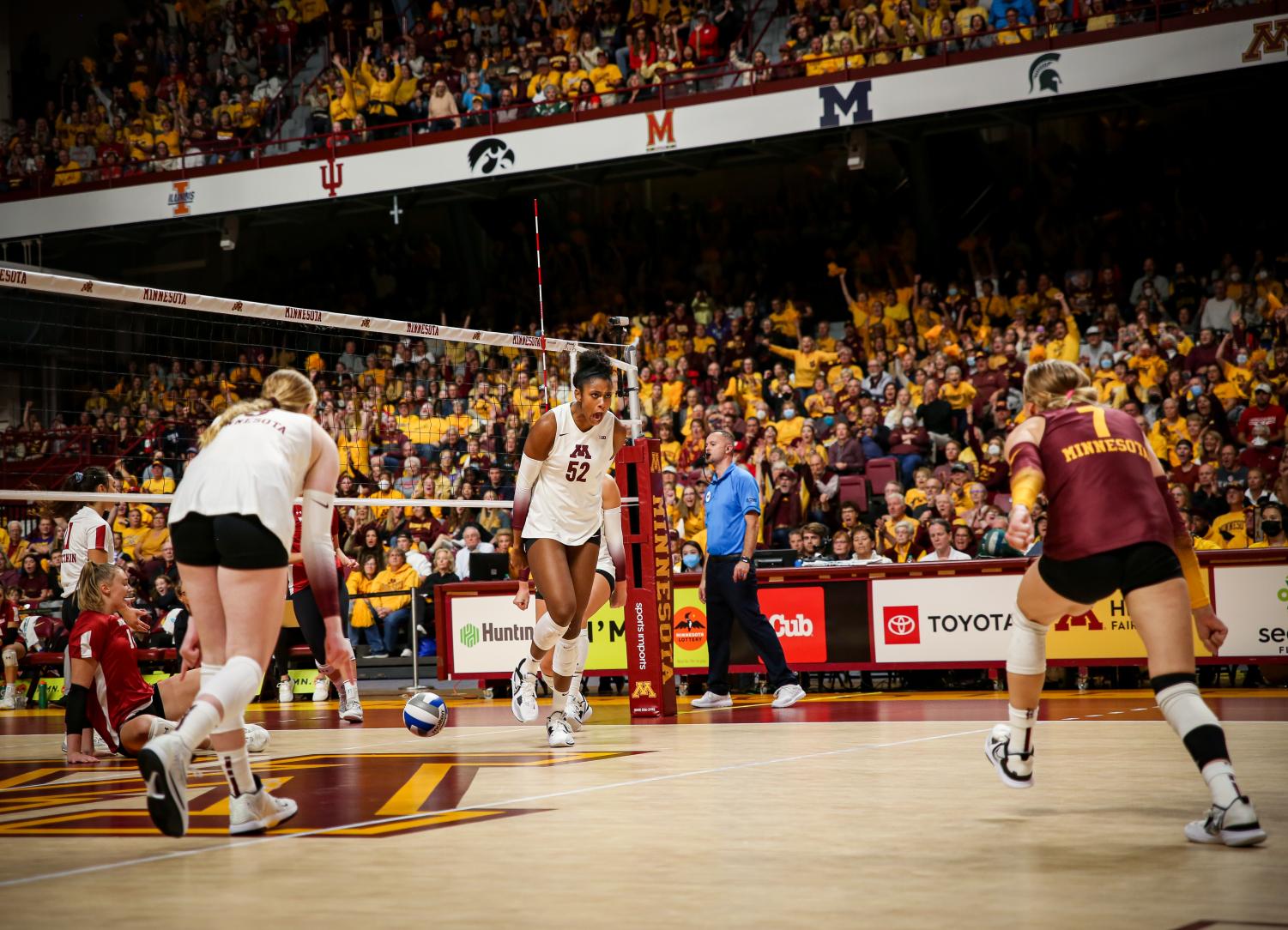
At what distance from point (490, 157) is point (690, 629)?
991 cm

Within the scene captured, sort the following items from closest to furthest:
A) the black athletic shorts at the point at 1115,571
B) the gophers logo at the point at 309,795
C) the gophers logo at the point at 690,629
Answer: the black athletic shorts at the point at 1115,571
the gophers logo at the point at 309,795
the gophers logo at the point at 690,629

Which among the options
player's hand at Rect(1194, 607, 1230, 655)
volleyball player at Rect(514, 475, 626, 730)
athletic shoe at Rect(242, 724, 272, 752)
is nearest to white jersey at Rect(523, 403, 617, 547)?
volleyball player at Rect(514, 475, 626, 730)

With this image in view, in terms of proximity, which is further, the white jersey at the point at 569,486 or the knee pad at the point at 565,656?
the knee pad at the point at 565,656

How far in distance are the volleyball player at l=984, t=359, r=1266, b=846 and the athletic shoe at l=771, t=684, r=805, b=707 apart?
5.59m

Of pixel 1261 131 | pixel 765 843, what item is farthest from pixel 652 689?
pixel 1261 131

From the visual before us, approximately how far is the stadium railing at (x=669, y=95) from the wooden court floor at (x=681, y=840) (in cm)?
1141

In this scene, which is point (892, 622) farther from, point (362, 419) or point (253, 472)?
point (253, 472)

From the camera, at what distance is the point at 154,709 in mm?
9008

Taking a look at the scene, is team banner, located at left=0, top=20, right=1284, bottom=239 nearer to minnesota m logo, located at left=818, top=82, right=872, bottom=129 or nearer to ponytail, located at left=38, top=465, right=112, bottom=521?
minnesota m logo, located at left=818, top=82, right=872, bottom=129

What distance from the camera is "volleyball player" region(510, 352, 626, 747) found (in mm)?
8531

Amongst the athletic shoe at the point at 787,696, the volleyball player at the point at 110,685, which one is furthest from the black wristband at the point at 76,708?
the athletic shoe at the point at 787,696

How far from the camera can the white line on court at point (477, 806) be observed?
14.4 ft

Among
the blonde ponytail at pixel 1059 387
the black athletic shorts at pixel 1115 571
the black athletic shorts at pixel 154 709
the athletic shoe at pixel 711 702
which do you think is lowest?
the athletic shoe at pixel 711 702

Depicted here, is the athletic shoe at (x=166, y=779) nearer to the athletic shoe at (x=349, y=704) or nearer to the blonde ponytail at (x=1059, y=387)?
the blonde ponytail at (x=1059, y=387)
